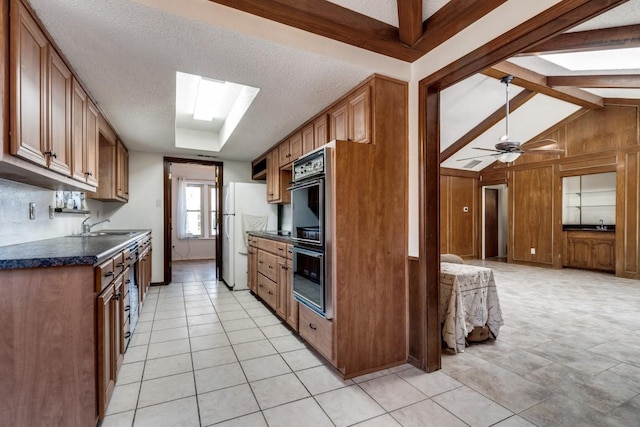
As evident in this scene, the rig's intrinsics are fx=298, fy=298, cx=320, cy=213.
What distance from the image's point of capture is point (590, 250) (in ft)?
20.2

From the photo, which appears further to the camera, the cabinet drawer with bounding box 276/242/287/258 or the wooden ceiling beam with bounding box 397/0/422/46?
the cabinet drawer with bounding box 276/242/287/258

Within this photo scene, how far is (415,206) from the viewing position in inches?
90.5

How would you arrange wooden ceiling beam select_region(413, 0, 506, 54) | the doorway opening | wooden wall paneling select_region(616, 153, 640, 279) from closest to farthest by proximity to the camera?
wooden ceiling beam select_region(413, 0, 506, 54)
wooden wall paneling select_region(616, 153, 640, 279)
the doorway opening

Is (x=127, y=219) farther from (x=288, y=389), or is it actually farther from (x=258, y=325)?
(x=288, y=389)

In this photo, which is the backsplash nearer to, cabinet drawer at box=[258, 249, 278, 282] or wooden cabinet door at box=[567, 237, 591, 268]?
cabinet drawer at box=[258, 249, 278, 282]

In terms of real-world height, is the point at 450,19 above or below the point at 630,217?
above

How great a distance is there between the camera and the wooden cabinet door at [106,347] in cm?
154

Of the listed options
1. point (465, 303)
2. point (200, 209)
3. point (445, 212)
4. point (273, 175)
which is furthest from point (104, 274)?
point (445, 212)

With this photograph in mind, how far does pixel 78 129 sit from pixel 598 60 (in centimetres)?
618

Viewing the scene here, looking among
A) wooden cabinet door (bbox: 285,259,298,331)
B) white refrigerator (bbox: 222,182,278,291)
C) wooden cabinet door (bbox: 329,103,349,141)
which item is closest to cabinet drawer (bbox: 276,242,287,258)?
wooden cabinet door (bbox: 285,259,298,331)

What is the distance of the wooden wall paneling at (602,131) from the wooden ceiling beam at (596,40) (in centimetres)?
357

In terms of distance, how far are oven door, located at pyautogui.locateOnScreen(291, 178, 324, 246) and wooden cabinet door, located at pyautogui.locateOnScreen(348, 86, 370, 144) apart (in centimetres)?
48

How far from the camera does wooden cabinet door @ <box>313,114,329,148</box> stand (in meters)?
2.95

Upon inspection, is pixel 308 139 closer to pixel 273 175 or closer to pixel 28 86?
pixel 273 175
